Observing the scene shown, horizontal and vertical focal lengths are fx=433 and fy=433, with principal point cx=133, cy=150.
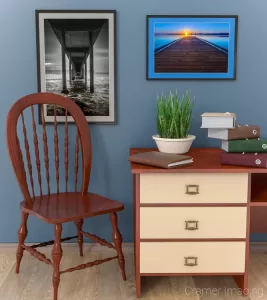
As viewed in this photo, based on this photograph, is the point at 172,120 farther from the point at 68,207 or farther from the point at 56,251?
the point at 56,251

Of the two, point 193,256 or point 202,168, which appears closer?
point 202,168

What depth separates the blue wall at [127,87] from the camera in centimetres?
261

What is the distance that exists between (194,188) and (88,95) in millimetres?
940

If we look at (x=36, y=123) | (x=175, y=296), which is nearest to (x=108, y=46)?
(x=36, y=123)

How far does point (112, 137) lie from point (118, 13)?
757 mm

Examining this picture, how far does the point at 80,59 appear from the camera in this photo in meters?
2.65

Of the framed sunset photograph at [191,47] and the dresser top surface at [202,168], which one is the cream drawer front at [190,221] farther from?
the framed sunset photograph at [191,47]

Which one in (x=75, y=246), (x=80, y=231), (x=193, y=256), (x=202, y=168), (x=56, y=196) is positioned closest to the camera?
(x=202, y=168)

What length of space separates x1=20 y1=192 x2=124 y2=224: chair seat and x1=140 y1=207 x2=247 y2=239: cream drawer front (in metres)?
0.20

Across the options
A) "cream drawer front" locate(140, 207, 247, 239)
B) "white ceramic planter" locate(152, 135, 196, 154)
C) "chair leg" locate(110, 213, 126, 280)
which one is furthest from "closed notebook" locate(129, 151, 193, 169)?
"chair leg" locate(110, 213, 126, 280)

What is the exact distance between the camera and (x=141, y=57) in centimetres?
266

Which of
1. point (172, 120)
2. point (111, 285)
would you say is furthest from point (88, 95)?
point (111, 285)

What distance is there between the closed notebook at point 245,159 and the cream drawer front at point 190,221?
227 mm

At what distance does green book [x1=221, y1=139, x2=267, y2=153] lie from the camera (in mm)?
2240
